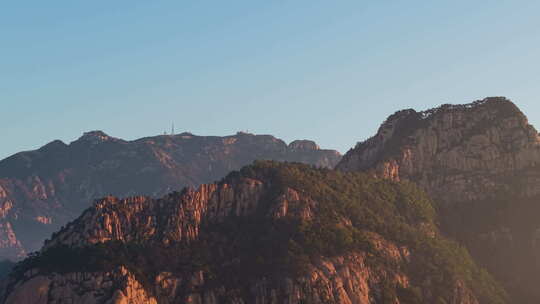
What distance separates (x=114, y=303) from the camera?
7835 inches
